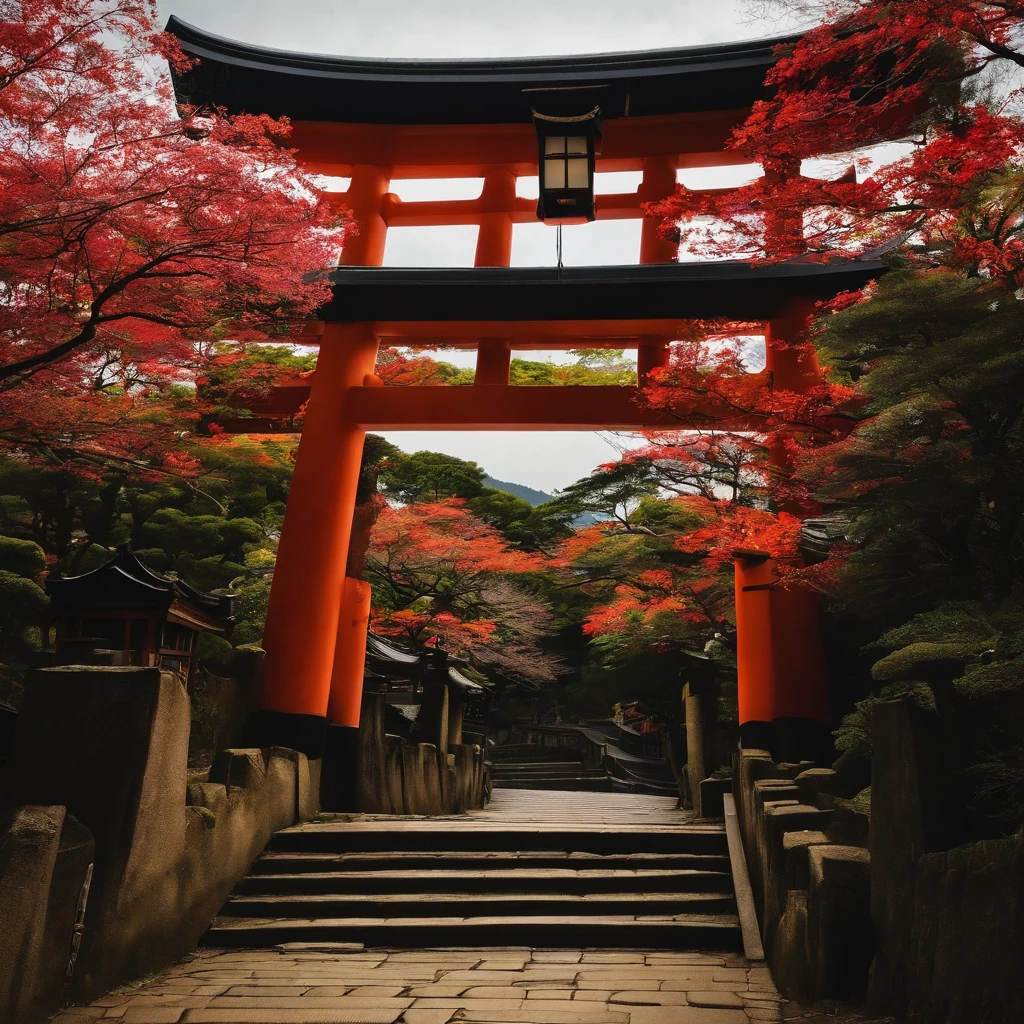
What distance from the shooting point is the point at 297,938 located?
18.7ft

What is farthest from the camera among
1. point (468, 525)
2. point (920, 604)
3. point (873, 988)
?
point (468, 525)

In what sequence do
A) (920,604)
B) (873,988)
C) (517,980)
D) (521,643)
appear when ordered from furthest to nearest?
(521,643) → (920,604) → (517,980) → (873,988)

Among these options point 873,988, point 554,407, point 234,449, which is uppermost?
point 234,449

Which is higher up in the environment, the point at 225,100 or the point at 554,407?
the point at 225,100

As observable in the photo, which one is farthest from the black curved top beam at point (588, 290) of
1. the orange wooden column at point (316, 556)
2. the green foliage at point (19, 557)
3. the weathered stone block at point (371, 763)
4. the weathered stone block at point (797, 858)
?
the weathered stone block at point (797, 858)

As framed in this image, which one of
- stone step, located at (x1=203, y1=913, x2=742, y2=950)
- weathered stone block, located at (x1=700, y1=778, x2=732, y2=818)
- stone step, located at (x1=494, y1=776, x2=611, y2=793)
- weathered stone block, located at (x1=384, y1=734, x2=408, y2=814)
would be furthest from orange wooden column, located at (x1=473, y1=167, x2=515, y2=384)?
stone step, located at (x1=494, y1=776, x2=611, y2=793)

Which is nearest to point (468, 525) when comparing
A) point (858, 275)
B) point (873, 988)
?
point (858, 275)

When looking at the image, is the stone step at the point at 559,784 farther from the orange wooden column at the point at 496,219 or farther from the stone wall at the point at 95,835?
the stone wall at the point at 95,835

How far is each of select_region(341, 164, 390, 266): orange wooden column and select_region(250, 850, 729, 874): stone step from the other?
786 centimetres

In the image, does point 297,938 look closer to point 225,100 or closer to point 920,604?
point 920,604

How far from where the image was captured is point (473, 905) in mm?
6043

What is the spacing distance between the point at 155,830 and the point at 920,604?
5409 millimetres

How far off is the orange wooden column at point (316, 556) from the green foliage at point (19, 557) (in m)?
A: 4.62

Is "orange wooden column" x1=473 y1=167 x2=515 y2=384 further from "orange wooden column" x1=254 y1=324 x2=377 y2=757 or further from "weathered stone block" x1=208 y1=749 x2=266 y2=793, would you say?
"weathered stone block" x1=208 y1=749 x2=266 y2=793
